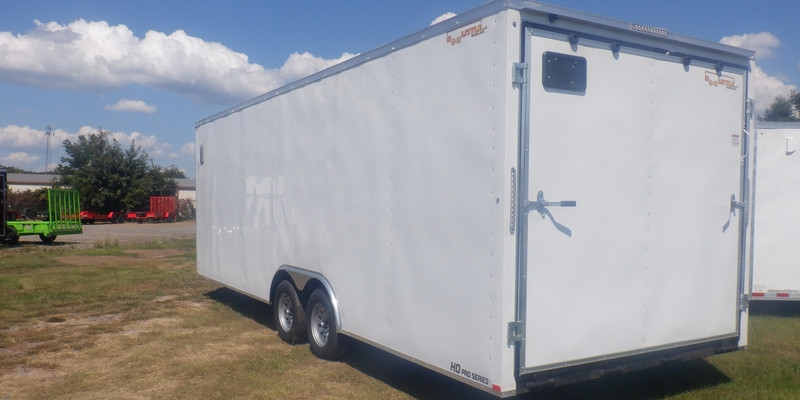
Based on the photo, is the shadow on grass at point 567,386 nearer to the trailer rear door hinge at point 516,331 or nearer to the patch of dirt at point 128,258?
the trailer rear door hinge at point 516,331

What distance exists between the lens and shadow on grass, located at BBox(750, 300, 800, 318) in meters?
9.90

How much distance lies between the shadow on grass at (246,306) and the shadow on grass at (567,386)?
93.1 inches

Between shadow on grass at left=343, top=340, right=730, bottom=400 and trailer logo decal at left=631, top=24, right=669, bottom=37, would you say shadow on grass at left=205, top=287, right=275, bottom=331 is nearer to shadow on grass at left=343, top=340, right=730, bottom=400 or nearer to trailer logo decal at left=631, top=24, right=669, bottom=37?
shadow on grass at left=343, top=340, right=730, bottom=400

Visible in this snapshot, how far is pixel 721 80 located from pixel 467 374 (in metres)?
3.34

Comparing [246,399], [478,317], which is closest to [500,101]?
[478,317]

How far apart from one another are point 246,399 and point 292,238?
2091 millimetres

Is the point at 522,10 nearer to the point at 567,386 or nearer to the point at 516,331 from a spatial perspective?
the point at 516,331

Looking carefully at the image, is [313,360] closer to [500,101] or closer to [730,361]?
[500,101]

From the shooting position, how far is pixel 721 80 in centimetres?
573

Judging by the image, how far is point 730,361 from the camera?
278 inches

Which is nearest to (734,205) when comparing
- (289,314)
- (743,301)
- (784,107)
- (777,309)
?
(743,301)

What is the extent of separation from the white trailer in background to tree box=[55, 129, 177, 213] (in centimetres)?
4629

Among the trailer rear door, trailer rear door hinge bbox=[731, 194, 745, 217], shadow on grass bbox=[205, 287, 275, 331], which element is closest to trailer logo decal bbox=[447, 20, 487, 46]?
the trailer rear door

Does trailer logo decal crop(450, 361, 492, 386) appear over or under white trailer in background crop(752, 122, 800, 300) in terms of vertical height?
under
